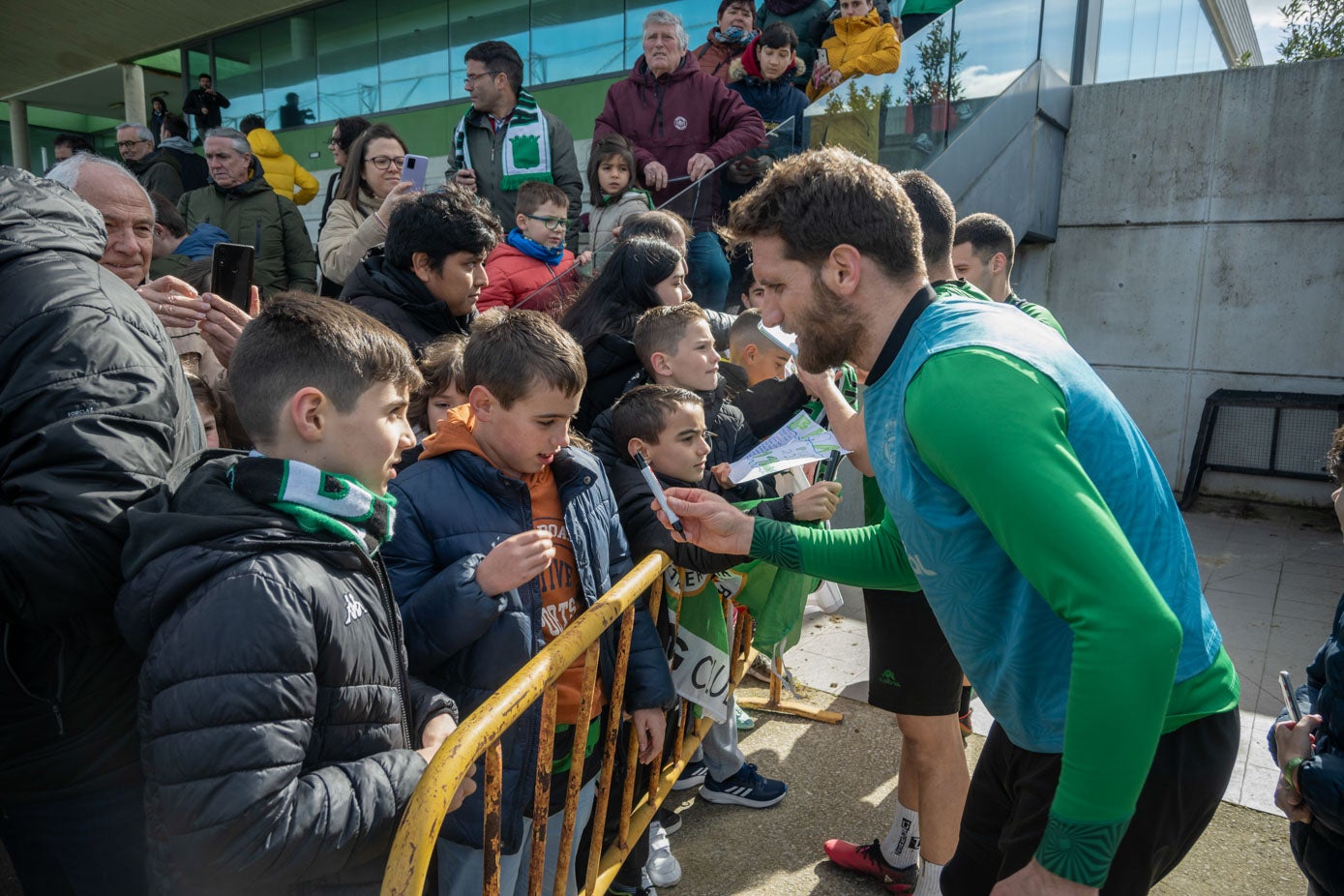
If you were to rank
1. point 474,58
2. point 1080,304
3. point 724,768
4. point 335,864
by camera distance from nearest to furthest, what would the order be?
point 335,864 → point 724,768 → point 474,58 → point 1080,304

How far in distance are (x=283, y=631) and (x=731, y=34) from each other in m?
7.61

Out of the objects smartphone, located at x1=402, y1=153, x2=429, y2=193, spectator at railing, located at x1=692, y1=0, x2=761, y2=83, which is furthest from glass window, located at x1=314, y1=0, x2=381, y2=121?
smartphone, located at x1=402, y1=153, x2=429, y2=193

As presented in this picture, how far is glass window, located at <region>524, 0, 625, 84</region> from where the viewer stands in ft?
38.0

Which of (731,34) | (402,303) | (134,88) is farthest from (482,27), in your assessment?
(402,303)

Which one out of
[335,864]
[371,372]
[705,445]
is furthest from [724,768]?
[371,372]

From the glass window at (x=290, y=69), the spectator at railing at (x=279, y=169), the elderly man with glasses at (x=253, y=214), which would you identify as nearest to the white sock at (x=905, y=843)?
the elderly man with glasses at (x=253, y=214)

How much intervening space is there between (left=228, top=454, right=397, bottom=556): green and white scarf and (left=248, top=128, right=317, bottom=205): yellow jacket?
710 centimetres

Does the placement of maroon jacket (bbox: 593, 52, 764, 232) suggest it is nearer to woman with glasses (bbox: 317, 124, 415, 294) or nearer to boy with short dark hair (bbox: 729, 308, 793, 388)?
woman with glasses (bbox: 317, 124, 415, 294)

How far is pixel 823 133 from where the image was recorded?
634 cm

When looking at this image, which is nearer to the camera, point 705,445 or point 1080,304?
point 705,445

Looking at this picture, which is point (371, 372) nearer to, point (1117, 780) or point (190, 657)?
point (190, 657)

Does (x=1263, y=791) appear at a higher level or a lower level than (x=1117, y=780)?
lower

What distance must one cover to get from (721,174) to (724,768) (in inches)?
170

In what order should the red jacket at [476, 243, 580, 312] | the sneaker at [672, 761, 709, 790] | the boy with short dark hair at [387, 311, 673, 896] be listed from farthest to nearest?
the red jacket at [476, 243, 580, 312], the sneaker at [672, 761, 709, 790], the boy with short dark hair at [387, 311, 673, 896]
